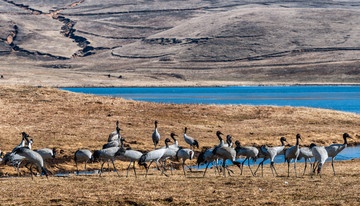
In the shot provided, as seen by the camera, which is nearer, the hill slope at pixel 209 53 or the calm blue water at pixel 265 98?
the calm blue water at pixel 265 98

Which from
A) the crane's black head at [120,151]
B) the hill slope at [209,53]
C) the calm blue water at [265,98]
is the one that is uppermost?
the hill slope at [209,53]

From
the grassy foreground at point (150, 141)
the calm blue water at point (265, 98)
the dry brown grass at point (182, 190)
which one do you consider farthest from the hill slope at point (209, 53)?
the dry brown grass at point (182, 190)

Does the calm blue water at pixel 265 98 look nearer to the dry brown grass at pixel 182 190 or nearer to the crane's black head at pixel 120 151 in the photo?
the crane's black head at pixel 120 151

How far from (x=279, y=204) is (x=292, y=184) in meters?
3.23

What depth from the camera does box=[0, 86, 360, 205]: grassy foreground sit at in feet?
45.8

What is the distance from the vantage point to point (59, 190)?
14891 millimetres

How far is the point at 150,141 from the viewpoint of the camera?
28.4 m

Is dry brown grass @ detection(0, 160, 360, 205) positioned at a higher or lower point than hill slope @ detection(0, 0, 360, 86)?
lower

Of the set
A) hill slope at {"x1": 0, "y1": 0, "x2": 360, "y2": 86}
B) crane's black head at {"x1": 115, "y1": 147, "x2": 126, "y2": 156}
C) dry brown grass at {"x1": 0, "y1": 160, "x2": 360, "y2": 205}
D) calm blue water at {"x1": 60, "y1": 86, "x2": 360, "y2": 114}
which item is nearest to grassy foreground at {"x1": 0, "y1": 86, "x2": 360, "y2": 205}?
dry brown grass at {"x1": 0, "y1": 160, "x2": 360, "y2": 205}

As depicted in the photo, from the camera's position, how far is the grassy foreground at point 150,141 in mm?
13969

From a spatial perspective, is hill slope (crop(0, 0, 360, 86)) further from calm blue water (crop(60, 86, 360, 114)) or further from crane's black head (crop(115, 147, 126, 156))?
crane's black head (crop(115, 147, 126, 156))

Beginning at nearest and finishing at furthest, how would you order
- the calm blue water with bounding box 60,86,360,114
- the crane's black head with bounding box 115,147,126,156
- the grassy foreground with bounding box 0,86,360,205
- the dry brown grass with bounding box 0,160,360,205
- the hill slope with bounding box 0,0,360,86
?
the dry brown grass with bounding box 0,160,360,205
the grassy foreground with bounding box 0,86,360,205
the crane's black head with bounding box 115,147,126,156
the calm blue water with bounding box 60,86,360,114
the hill slope with bounding box 0,0,360,86

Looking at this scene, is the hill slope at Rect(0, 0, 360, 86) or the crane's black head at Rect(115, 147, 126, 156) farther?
the hill slope at Rect(0, 0, 360, 86)

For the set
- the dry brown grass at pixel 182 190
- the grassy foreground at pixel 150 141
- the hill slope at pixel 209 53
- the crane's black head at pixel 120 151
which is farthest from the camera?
the hill slope at pixel 209 53
